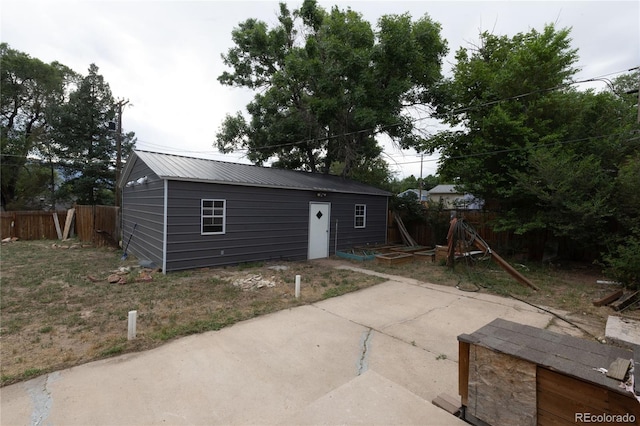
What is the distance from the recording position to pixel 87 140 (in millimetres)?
19609

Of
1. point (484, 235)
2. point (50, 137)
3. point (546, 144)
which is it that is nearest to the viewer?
point (546, 144)

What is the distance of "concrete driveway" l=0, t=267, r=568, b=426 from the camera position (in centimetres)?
240

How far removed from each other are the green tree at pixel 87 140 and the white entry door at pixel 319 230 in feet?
55.0

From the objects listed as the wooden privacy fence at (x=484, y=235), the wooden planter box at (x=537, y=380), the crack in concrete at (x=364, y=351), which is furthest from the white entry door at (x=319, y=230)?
the wooden planter box at (x=537, y=380)

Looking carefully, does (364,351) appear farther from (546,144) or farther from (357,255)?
(546,144)

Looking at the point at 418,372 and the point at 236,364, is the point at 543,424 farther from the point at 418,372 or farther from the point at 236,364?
the point at 236,364

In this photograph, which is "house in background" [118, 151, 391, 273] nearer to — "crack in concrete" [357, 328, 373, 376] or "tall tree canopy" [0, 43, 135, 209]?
"crack in concrete" [357, 328, 373, 376]

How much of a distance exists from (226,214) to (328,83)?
9.03 meters

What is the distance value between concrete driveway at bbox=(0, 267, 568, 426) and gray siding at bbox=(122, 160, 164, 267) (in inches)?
199

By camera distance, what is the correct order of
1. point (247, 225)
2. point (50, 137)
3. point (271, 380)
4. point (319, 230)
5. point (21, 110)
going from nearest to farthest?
point (271, 380)
point (247, 225)
point (319, 230)
point (50, 137)
point (21, 110)

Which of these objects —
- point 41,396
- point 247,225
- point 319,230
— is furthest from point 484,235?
point 41,396

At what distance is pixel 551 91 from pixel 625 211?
14.2 feet

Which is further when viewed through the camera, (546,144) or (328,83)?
(328,83)

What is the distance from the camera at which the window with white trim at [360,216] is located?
1253 cm
